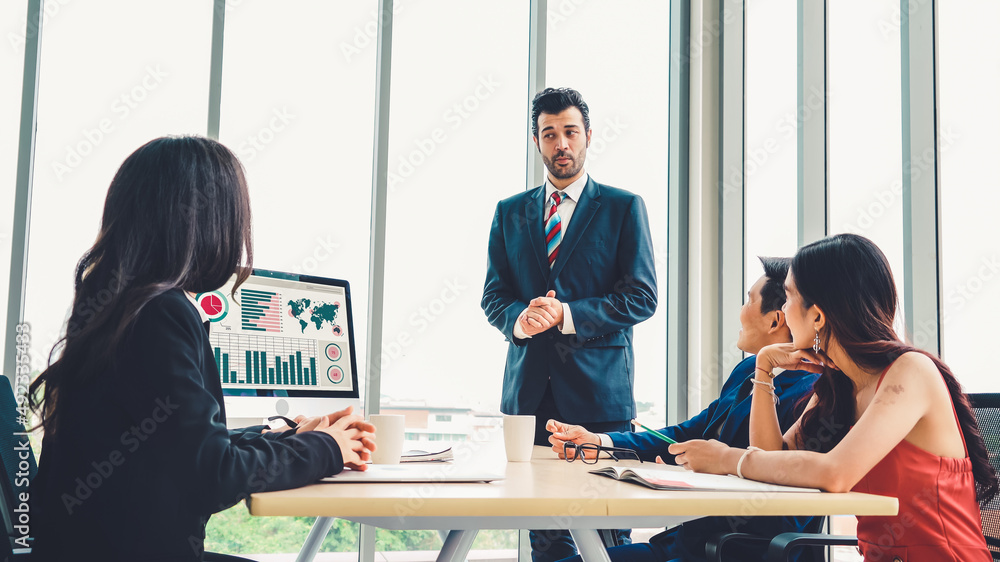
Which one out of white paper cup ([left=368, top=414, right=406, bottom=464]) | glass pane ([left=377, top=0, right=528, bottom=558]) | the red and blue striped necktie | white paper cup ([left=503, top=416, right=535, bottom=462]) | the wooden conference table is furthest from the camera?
glass pane ([left=377, top=0, right=528, bottom=558])

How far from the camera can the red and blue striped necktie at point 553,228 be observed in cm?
268

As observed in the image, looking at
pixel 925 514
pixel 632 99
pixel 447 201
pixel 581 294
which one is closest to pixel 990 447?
pixel 925 514

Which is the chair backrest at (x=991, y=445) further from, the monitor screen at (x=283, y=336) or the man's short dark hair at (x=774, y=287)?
the monitor screen at (x=283, y=336)

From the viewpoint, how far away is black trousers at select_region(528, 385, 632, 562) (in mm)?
2187

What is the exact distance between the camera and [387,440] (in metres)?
1.46

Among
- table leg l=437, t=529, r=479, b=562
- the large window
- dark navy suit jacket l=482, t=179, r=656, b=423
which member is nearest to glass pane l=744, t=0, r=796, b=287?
dark navy suit jacket l=482, t=179, r=656, b=423

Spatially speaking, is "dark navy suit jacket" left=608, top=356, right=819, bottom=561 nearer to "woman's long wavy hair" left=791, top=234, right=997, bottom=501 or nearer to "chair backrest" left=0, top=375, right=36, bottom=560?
"woman's long wavy hair" left=791, top=234, right=997, bottom=501

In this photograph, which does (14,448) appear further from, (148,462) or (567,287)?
(567,287)

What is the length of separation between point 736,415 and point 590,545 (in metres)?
0.73

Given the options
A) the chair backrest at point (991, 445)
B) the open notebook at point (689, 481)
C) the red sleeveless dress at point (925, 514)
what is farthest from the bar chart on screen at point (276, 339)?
the chair backrest at point (991, 445)

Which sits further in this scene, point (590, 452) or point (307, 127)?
point (307, 127)

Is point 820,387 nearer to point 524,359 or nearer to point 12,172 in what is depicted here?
point 524,359

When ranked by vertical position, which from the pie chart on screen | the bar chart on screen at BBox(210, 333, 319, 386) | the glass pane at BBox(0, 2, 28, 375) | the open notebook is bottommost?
the open notebook

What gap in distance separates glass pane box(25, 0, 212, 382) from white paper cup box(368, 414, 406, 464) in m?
2.09
